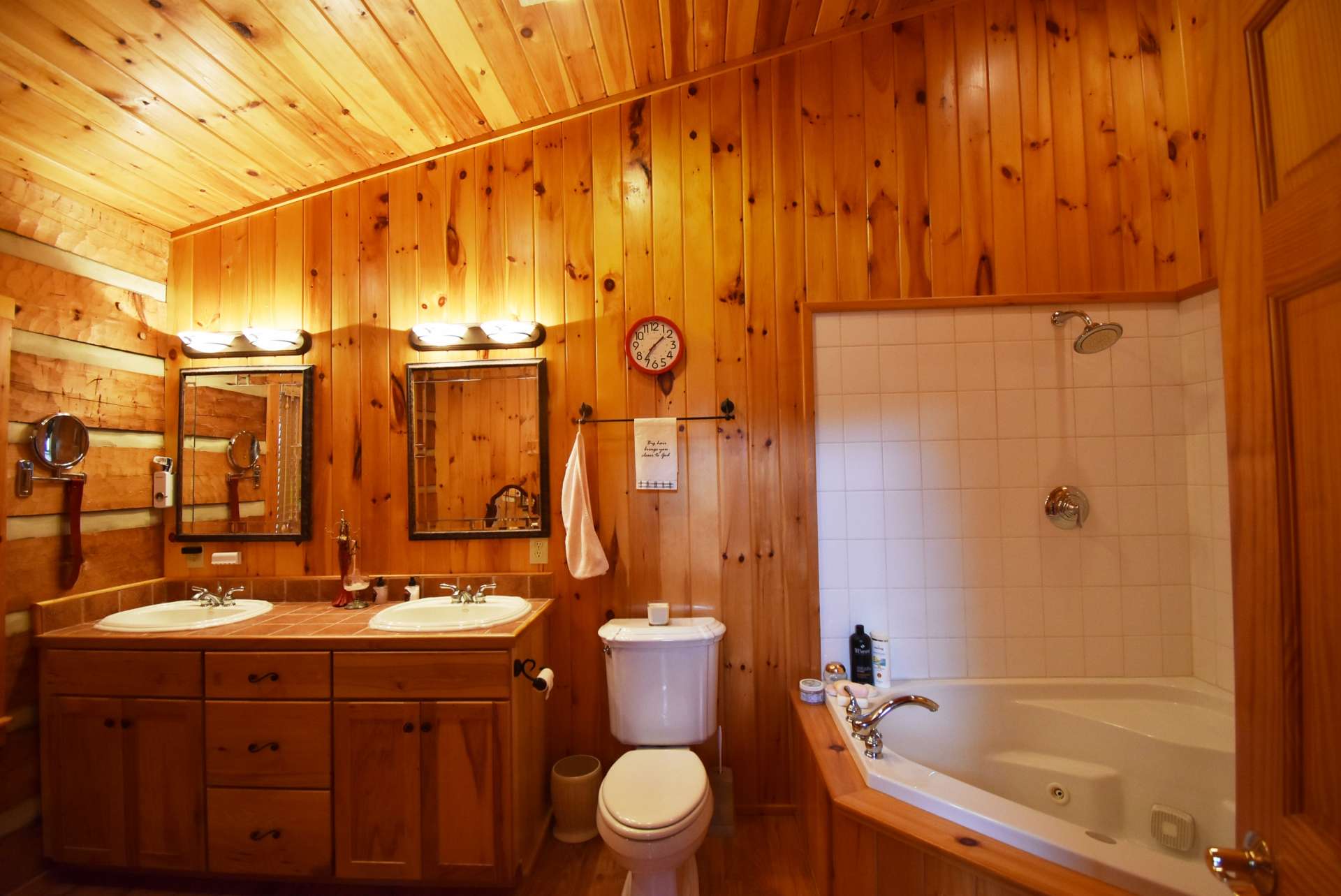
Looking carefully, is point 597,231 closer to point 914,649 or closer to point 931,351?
point 931,351

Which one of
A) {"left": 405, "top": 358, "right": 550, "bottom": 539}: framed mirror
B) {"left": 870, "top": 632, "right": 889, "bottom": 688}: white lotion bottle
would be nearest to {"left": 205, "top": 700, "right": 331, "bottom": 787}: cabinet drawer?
{"left": 405, "top": 358, "right": 550, "bottom": 539}: framed mirror

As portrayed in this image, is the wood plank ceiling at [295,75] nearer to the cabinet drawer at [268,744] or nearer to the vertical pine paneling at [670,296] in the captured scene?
the vertical pine paneling at [670,296]

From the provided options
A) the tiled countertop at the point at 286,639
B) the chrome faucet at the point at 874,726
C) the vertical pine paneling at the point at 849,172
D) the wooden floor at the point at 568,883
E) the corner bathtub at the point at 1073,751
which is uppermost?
the vertical pine paneling at the point at 849,172

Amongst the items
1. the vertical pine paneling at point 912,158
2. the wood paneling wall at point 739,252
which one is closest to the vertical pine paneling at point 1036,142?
the wood paneling wall at point 739,252

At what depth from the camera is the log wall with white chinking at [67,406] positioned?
67.0 inches

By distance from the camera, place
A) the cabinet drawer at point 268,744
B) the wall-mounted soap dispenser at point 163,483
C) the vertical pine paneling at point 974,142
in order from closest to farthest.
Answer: the cabinet drawer at point 268,744 → the vertical pine paneling at point 974,142 → the wall-mounted soap dispenser at point 163,483

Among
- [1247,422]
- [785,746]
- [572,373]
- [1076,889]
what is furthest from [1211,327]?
[572,373]

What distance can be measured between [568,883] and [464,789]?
481mm

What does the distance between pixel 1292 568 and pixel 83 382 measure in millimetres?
3202

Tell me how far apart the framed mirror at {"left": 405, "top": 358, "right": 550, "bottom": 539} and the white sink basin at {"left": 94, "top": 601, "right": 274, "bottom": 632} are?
2.06ft

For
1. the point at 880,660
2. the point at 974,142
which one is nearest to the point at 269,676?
the point at 880,660

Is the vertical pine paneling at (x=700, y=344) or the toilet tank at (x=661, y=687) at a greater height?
the vertical pine paneling at (x=700, y=344)

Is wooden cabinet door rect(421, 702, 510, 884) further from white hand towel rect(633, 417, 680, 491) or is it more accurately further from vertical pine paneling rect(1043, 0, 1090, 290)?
vertical pine paneling rect(1043, 0, 1090, 290)

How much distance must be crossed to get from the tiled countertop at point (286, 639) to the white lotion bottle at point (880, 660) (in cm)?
129
